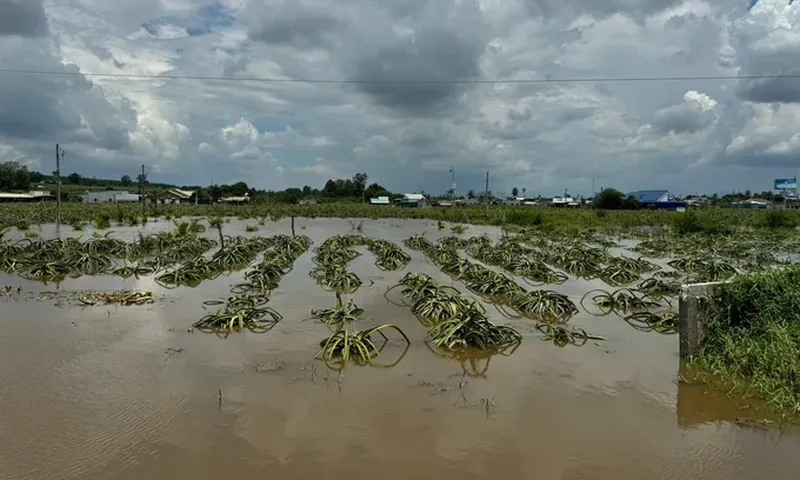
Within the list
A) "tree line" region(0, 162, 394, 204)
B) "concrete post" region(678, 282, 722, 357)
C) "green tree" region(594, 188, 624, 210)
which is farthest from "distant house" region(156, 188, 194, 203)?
"concrete post" region(678, 282, 722, 357)

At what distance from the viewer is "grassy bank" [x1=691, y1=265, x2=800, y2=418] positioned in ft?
21.1

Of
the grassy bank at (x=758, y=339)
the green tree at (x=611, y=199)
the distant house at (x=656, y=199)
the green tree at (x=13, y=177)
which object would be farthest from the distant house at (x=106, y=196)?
the grassy bank at (x=758, y=339)

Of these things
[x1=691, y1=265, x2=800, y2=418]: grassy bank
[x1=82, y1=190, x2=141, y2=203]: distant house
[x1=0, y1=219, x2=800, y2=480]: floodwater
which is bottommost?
[x1=0, y1=219, x2=800, y2=480]: floodwater

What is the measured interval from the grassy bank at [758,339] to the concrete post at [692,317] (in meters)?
0.12

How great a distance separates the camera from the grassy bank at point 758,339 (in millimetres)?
6434

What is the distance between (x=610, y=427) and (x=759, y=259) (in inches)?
664

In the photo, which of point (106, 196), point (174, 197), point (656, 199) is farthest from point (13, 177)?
point (656, 199)

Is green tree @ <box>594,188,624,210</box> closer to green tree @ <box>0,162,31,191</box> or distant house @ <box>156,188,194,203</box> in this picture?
distant house @ <box>156,188,194,203</box>

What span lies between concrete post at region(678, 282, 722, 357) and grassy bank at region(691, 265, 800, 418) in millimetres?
125

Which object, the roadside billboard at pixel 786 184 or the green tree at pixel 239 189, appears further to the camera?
the green tree at pixel 239 189

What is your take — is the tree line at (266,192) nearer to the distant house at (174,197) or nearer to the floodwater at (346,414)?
the distant house at (174,197)

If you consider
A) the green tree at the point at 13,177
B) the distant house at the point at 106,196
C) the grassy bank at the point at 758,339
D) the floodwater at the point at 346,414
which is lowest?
the floodwater at the point at 346,414

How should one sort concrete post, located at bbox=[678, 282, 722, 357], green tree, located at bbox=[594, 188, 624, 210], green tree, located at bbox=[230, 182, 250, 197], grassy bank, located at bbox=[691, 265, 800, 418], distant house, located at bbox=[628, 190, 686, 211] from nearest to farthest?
grassy bank, located at bbox=[691, 265, 800, 418]
concrete post, located at bbox=[678, 282, 722, 357]
green tree, located at bbox=[594, 188, 624, 210]
distant house, located at bbox=[628, 190, 686, 211]
green tree, located at bbox=[230, 182, 250, 197]

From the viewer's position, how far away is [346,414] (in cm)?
576
